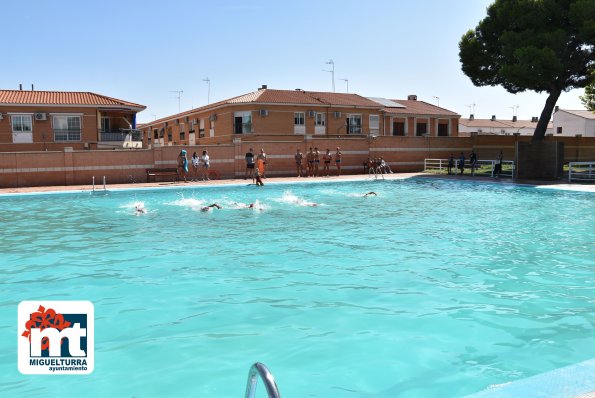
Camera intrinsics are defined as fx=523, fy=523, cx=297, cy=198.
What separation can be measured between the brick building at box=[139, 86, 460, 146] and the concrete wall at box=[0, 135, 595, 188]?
135 cm

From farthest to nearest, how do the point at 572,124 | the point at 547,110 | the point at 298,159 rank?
the point at 572,124
the point at 547,110
the point at 298,159

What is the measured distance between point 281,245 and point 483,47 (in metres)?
26.4

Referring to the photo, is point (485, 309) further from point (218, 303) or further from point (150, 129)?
point (150, 129)

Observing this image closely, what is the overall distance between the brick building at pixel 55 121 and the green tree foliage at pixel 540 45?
24.0 metres

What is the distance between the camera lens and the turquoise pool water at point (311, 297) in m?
5.16

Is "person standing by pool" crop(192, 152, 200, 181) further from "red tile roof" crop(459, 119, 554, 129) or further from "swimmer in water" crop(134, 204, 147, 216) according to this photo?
"red tile roof" crop(459, 119, 554, 129)

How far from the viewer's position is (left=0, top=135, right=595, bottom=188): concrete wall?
25234 millimetres

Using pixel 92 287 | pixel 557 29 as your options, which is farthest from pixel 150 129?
pixel 92 287

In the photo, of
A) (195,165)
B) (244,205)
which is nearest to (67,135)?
(195,165)

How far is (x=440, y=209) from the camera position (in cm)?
1703

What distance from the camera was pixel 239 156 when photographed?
29578 millimetres

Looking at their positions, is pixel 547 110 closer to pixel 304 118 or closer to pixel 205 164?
pixel 304 118

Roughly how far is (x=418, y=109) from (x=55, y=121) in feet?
107

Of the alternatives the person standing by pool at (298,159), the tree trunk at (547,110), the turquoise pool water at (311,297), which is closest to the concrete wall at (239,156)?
the person standing by pool at (298,159)
